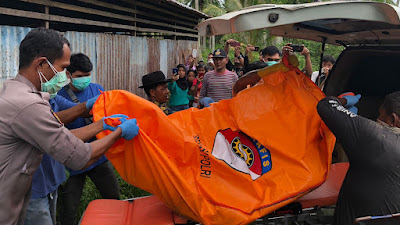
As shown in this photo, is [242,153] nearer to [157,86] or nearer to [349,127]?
[349,127]

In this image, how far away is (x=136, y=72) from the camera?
780cm

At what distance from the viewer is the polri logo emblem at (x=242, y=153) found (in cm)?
234

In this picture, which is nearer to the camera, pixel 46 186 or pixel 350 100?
pixel 46 186

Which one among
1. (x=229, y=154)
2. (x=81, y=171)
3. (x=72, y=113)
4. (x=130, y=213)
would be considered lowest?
(x=130, y=213)

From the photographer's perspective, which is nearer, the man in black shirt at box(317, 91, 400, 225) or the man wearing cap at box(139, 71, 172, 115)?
the man in black shirt at box(317, 91, 400, 225)

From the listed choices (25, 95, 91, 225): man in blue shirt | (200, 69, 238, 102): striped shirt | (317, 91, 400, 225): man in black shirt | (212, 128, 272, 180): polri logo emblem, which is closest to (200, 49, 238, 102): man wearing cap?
(200, 69, 238, 102): striped shirt

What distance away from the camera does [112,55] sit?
22.0ft

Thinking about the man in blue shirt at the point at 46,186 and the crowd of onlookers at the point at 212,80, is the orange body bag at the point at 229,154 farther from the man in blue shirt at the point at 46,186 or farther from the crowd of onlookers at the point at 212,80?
the crowd of onlookers at the point at 212,80

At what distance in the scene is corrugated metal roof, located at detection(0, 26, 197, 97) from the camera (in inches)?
168

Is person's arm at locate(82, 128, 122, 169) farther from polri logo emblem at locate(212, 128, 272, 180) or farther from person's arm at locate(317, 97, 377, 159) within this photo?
person's arm at locate(317, 97, 377, 159)

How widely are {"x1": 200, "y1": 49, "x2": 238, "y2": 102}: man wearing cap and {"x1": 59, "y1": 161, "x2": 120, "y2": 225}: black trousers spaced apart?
232 cm

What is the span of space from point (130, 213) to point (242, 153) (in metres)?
0.98

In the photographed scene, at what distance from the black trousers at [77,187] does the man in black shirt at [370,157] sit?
213 centimetres

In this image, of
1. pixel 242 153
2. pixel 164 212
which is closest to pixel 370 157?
pixel 242 153
